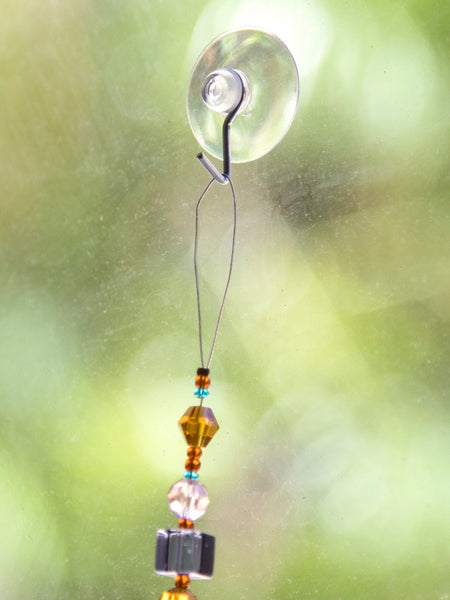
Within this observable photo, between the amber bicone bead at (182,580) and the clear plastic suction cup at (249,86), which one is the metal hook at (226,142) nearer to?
the clear plastic suction cup at (249,86)

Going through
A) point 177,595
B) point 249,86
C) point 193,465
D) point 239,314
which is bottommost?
point 177,595

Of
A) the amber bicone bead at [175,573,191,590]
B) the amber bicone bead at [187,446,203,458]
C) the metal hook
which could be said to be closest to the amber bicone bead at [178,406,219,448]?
the amber bicone bead at [187,446,203,458]

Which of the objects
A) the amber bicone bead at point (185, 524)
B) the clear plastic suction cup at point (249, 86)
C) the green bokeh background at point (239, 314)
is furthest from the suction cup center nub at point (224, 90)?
the amber bicone bead at point (185, 524)

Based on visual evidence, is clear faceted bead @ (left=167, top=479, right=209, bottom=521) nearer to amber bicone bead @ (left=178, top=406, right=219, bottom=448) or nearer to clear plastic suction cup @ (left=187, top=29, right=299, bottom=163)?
amber bicone bead @ (left=178, top=406, right=219, bottom=448)

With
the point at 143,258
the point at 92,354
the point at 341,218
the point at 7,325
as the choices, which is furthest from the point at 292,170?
the point at 7,325

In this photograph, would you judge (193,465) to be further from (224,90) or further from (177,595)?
(224,90)

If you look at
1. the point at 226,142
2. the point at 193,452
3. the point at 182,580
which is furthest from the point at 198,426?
the point at 226,142
